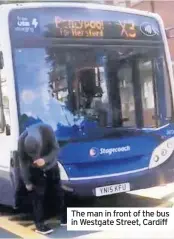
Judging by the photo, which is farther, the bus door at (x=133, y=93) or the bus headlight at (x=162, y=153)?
the bus headlight at (x=162, y=153)

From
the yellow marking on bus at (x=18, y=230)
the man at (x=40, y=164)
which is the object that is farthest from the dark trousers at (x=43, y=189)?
the yellow marking on bus at (x=18, y=230)

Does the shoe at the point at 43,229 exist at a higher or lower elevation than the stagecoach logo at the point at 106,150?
lower

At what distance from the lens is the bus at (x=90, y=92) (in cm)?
453

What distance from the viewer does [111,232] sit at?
4305 millimetres

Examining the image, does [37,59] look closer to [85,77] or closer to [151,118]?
[85,77]

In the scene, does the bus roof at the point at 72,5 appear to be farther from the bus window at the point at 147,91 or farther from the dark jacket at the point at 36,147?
the dark jacket at the point at 36,147

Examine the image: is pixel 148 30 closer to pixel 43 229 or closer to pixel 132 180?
pixel 132 180

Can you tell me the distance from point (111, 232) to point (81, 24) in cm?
171

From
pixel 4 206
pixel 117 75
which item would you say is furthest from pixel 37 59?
pixel 4 206

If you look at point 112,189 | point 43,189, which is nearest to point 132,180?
point 112,189

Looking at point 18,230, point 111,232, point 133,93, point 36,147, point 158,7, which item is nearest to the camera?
point 111,232

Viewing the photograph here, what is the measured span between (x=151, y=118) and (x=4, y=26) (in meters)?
1.48

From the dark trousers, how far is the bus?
0.07 m

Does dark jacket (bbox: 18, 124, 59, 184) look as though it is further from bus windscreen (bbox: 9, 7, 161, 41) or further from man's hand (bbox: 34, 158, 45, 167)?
bus windscreen (bbox: 9, 7, 161, 41)
